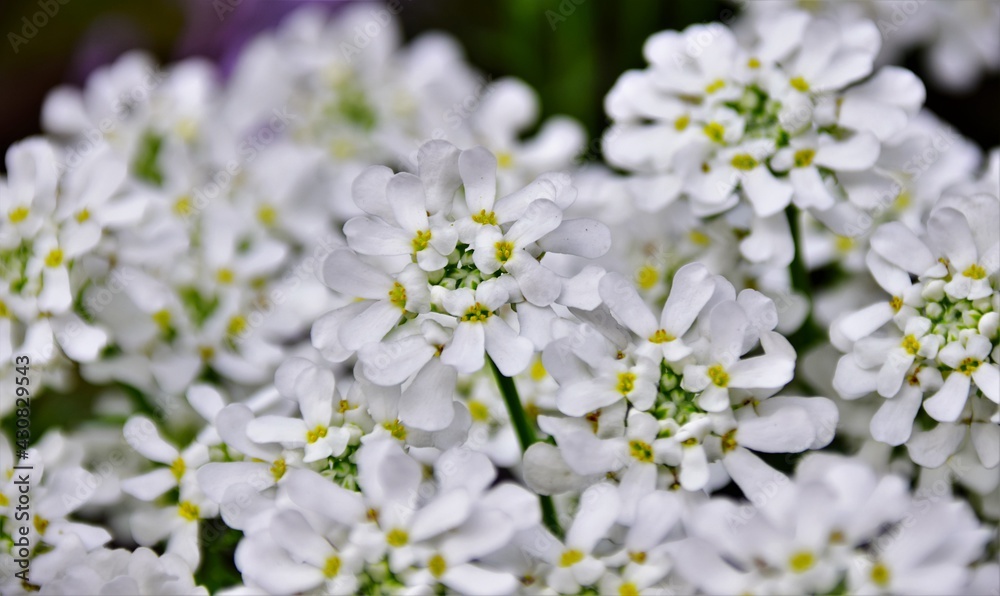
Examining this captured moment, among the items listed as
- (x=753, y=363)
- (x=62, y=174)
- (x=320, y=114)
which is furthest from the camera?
(x=320, y=114)

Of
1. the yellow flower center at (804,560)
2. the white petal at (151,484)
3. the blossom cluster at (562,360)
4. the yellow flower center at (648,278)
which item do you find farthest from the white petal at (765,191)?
the white petal at (151,484)

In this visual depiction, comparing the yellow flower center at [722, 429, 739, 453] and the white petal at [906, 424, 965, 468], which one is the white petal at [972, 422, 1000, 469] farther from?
the yellow flower center at [722, 429, 739, 453]

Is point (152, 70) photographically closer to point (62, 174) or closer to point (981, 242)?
point (62, 174)

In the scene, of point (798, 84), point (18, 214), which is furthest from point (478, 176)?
point (18, 214)

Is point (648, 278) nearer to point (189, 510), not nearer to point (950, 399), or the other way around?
point (950, 399)

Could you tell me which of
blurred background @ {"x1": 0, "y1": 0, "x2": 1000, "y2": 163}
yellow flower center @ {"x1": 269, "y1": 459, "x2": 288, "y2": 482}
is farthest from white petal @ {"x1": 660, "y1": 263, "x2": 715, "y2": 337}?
blurred background @ {"x1": 0, "y1": 0, "x2": 1000, "y2": 163}

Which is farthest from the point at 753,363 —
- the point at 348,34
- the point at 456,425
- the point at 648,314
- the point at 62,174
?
the point at 348,34
